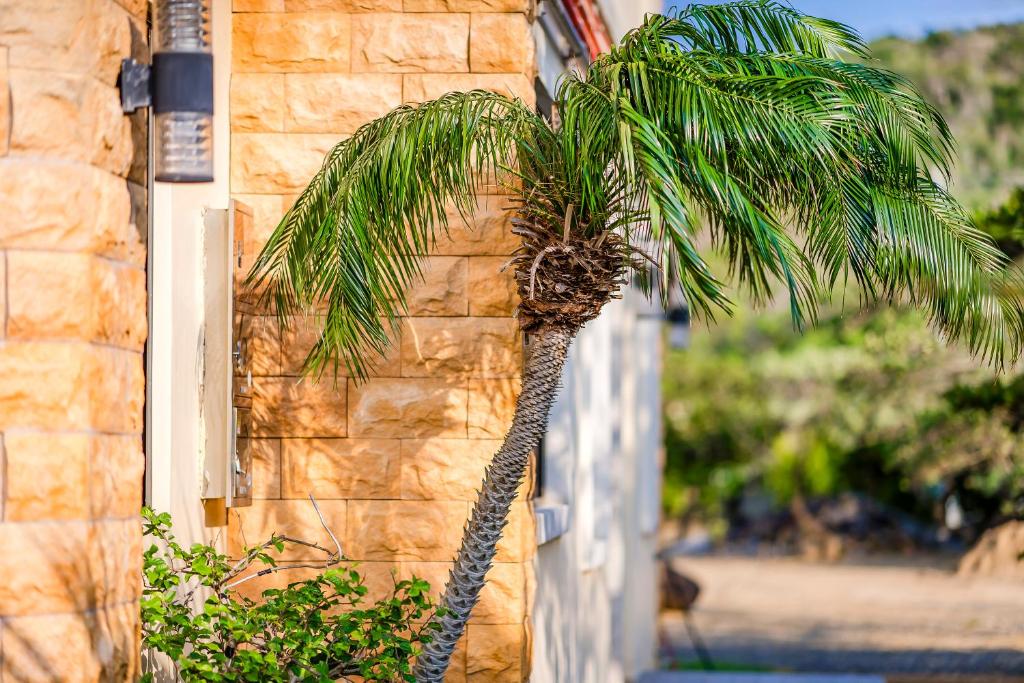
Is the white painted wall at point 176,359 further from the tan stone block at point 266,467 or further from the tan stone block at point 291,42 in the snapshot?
the tan stone block at point 291,42

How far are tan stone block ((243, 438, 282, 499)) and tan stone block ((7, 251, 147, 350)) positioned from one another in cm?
193

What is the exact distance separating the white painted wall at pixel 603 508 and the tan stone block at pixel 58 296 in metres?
3.02

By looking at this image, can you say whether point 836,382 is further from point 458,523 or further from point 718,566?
point 458,523

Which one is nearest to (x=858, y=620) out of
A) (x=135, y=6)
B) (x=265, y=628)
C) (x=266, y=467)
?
(x=266, y=467)

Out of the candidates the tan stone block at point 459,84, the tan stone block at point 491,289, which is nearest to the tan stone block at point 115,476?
the tan stone block at point 491,289

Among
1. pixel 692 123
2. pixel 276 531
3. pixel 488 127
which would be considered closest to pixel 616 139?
pixel 692 123

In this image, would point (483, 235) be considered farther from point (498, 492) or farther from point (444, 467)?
point (498, 492)

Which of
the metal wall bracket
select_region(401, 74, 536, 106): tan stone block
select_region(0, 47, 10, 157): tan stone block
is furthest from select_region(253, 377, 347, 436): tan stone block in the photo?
select_region(0, 47, 10, 157): tan stone block

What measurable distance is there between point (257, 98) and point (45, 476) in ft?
8.40

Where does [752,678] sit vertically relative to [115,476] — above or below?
below

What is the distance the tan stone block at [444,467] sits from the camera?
582cm

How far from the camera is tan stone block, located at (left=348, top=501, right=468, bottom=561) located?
5.82 meters

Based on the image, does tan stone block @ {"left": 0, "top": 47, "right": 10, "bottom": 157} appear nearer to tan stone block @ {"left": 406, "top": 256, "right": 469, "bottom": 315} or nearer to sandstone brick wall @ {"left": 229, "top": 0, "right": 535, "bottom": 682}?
sandstone brick wall @ {"left": 229, "top": 0, "right": 535, "bottom": 682}

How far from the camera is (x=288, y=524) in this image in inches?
231
